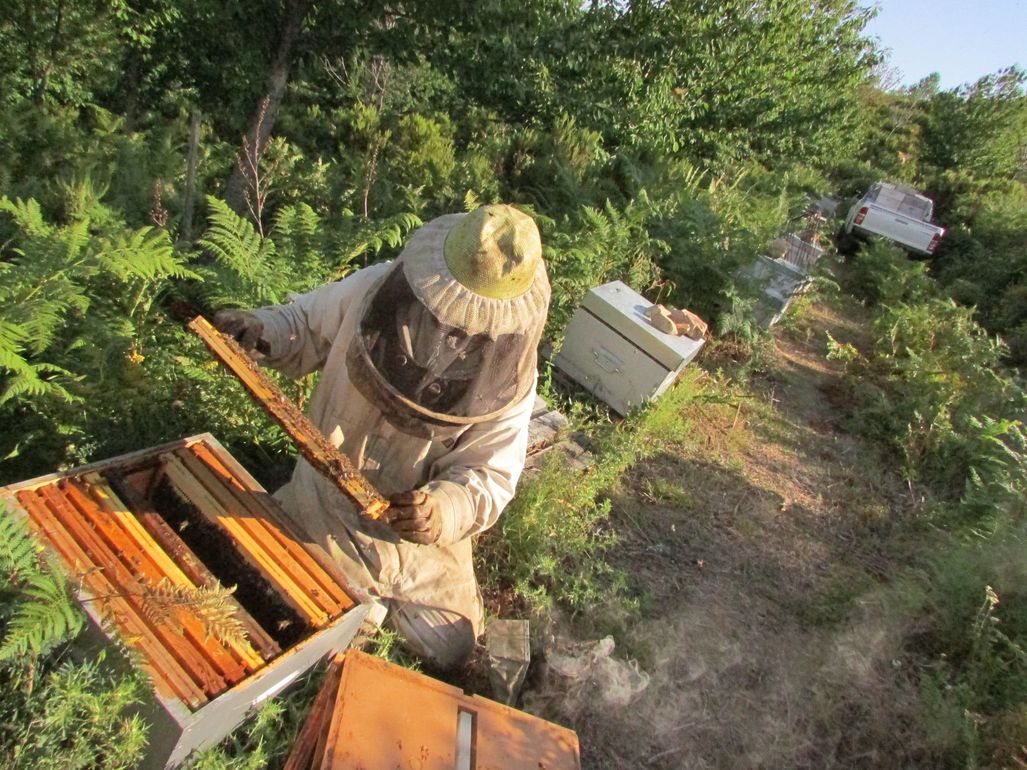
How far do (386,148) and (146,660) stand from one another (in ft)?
21.9

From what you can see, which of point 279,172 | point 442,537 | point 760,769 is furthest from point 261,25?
point 760,769

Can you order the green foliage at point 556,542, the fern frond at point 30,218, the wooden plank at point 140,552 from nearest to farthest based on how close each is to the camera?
the wooden plank at point 140,552 → the fern frond at point 30,218 → the green foliage at point 556,542

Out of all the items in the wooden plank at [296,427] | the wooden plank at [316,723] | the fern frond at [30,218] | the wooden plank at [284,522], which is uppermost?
the wooden plank at [296,427]

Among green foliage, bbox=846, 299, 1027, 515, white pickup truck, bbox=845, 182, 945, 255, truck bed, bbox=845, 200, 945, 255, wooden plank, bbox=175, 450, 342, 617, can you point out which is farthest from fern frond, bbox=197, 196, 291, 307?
truck bed, bbox=845, 200, 945, 255

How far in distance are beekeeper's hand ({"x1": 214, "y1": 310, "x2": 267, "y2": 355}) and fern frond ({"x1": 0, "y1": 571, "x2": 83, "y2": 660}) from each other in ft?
3.11

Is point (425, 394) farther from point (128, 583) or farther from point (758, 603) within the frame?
point (758, 603)

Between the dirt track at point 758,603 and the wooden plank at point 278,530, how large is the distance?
151 cm

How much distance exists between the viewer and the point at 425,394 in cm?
210

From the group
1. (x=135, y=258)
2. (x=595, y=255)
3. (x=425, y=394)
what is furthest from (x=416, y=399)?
(x=595, y=255)

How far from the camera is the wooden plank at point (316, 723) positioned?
190 cm

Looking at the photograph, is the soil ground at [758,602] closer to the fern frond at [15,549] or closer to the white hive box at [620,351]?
the white hive box at [620,351]

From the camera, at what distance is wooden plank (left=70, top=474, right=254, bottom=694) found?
5.69 ft

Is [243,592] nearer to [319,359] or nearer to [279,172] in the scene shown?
[319,359]

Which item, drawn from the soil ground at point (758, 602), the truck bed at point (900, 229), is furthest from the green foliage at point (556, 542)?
the truck bed at point (900, 229)
